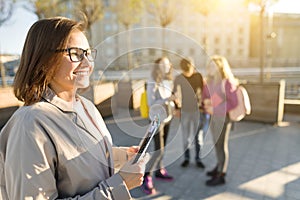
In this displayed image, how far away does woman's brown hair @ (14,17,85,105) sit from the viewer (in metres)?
0.88

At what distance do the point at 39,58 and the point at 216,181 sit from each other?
296 centimetres

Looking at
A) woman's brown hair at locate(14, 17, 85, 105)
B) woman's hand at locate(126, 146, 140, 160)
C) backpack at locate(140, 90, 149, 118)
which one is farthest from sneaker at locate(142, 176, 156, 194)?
woman's brown hair at locate(14, 17, 85, 105)

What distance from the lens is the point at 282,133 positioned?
529cm

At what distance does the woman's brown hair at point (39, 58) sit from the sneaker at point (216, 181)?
284cm

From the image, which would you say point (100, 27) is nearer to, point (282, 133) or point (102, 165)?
point (282, 133)

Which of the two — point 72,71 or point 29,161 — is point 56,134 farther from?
point 72,71

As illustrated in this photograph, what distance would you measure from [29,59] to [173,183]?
9.28ft

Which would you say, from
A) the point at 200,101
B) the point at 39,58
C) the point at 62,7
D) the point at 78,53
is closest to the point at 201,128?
the point at 200,101

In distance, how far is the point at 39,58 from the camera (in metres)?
0.88

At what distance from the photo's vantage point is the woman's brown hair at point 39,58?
2.89 feet

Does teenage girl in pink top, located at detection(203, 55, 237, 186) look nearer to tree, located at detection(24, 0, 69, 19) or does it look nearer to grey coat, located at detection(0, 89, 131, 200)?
grey coat, located at detection(0, 89, 131, 200)

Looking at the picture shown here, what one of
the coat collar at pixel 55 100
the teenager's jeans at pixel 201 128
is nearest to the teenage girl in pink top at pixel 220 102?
the teenager's jeans at pixel 201 128

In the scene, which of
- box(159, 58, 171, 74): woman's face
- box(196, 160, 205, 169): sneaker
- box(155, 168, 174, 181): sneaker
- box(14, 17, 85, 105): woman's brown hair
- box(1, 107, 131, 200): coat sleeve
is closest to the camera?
box(1, 107, 131, 200): coat sleeve

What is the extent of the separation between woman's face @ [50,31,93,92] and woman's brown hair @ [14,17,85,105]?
0.03 m
